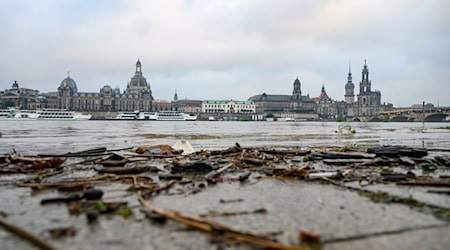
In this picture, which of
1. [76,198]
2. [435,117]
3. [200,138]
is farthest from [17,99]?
[435,117]

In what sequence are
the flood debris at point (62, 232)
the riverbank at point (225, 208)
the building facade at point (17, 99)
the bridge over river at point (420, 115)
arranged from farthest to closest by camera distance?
the building facade at point (17, 99) → the bridge over river at point (420, 115) → the flood debris at point (62, 232) → the riverbank at point (225, 208)

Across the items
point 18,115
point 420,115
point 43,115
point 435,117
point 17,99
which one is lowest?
point 18,115

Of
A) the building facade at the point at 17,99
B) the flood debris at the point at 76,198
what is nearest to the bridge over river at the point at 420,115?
the flood debris at the point at 76,198

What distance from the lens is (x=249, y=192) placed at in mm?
5957

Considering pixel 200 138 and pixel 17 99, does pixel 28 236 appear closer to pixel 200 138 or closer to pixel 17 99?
pixel 200 138

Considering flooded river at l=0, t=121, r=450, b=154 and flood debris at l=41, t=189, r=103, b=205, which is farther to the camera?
flooded river at l=0, t=121, r=450, b=154

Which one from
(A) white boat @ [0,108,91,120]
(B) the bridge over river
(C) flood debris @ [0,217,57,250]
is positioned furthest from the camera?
(B) the bridge over river

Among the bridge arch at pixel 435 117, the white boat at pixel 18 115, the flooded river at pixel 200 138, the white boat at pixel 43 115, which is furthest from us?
the bridge arch at pixel 435 117

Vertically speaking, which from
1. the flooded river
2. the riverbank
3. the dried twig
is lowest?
the flooded river

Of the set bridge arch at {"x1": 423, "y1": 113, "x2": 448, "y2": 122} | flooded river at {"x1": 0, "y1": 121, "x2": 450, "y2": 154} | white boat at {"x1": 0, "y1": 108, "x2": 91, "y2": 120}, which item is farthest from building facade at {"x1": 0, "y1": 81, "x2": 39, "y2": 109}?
bridge arch at {"x1": 423, "y1": 113, "x2": 448, "y2": 122}

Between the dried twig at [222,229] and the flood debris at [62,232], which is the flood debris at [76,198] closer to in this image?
the dried twig at [222,229]

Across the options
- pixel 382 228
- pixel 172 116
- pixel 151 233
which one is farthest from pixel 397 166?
pixel 172 116

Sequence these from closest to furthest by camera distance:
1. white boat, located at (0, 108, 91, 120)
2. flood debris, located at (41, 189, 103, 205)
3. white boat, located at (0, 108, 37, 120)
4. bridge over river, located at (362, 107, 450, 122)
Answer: flood debris, located at (41, 189, 103, 205) → white boat, located at (0, 108, 91, 120) → white boat, located at (0, 108, 37, 120) → bridge over river, located at (362, 107, 450, 122)

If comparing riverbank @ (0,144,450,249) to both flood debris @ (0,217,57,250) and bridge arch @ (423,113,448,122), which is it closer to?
flood debris @ (0,217,57,250)
